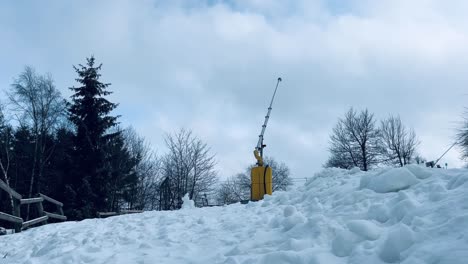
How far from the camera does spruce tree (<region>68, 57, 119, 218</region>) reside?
76.9 ft

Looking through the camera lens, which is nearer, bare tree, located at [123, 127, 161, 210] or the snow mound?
the snow mound

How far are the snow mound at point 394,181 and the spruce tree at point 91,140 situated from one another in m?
19.1

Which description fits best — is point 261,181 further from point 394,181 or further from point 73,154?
point 73,154

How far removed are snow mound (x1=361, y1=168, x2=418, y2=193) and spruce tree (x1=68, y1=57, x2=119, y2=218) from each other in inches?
753

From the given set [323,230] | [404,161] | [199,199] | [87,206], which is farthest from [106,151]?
[404,161]

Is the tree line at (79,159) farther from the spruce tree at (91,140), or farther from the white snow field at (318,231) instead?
the white snow field at (318,231)

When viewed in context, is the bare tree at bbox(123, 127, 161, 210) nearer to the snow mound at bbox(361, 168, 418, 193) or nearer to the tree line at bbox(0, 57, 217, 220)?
→ the tree line at bbox(0, 57, 217, 220)

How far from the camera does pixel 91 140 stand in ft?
80.6

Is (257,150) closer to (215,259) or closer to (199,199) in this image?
(215,259)

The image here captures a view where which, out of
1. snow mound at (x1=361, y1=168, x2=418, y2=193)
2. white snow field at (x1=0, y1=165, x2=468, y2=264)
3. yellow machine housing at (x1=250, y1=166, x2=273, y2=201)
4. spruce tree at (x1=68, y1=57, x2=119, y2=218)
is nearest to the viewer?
white snow field at (x1=0, y1=165, x2=468, y2=264)

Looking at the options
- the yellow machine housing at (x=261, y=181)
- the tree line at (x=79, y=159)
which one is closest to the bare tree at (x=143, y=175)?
the tree line at (x=79, y=159)

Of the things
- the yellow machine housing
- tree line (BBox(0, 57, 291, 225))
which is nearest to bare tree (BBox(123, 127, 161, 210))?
tree line (BBox(0, 57, 291, 225))

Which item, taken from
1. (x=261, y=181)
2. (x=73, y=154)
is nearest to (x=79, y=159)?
(x=73, y=154)

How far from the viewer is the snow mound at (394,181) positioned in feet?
19.5
